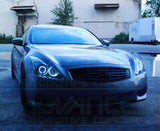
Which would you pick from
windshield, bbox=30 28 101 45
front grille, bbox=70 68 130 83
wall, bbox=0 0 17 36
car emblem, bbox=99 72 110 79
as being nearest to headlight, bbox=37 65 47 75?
front grille, bbox=70 68 130 83

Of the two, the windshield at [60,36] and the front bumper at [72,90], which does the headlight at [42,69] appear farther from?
the windshield at [60,36]

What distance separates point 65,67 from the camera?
8.92 ft

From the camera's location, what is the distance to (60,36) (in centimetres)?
430

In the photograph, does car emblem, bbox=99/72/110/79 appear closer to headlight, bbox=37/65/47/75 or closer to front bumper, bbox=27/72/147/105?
front bumper, bbox=27/72/147/105

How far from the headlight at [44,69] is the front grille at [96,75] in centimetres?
21

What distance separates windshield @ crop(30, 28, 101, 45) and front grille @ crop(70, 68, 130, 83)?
1511 mm

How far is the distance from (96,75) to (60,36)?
1825 mm

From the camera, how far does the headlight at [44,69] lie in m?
2.69

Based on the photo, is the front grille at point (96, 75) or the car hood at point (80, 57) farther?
the car hood at point (80, 57)

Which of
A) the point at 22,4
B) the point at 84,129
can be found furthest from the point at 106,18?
the point at 84,129

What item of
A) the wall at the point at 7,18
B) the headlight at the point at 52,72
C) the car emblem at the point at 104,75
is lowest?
the car emblem at the point at 104,75

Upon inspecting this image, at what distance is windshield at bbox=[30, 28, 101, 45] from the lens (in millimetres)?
4098

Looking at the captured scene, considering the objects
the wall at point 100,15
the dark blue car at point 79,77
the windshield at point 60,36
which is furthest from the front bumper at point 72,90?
the wall at point 100,15

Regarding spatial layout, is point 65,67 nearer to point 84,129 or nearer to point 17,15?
point 84,129
